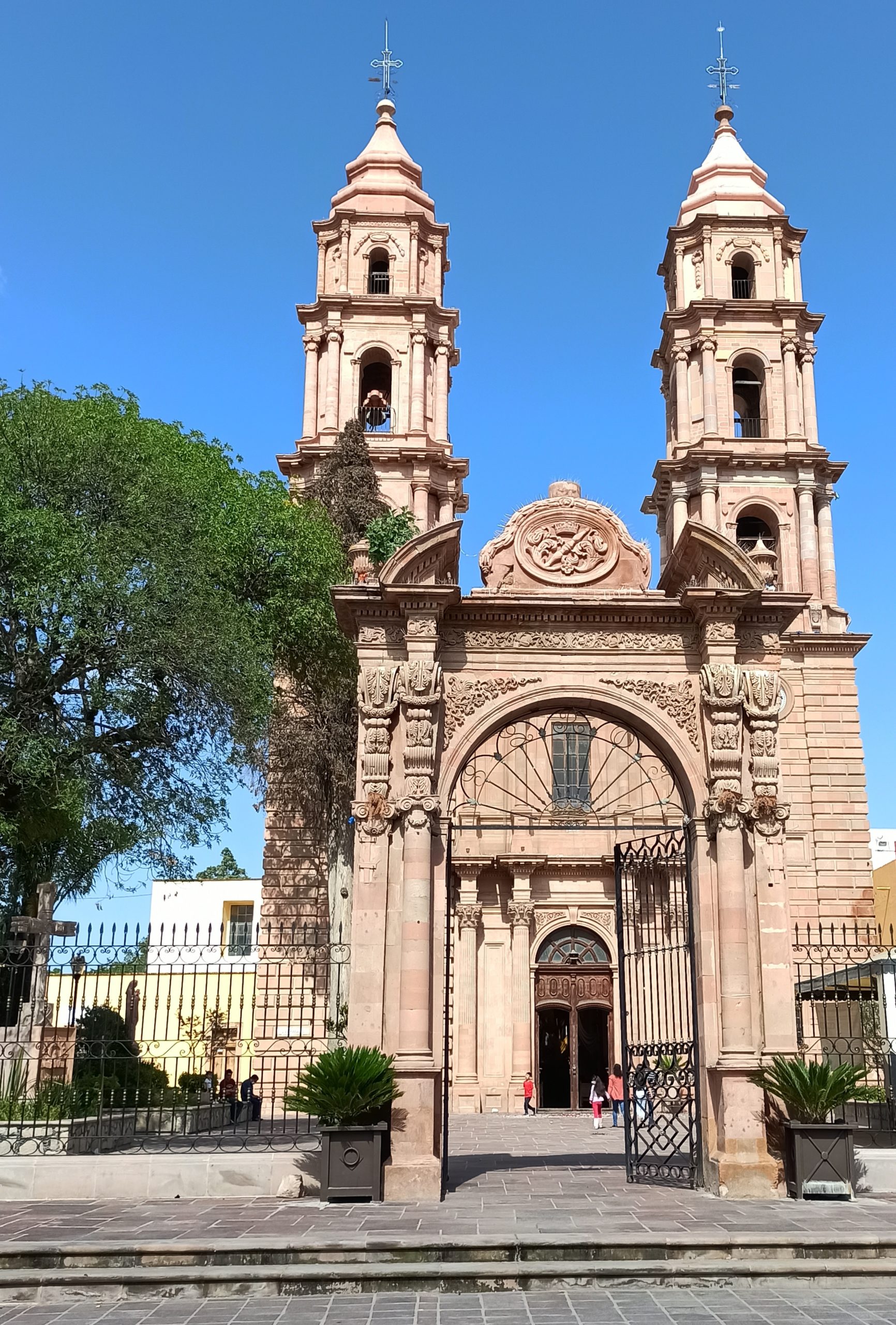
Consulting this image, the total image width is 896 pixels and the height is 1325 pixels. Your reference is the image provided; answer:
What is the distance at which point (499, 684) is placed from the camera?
13195 millimetres

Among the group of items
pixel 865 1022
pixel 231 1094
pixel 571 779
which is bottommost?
pixel 231 1094

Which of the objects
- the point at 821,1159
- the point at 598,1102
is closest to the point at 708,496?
the point at 598,1102

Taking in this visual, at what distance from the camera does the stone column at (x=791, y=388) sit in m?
32.6

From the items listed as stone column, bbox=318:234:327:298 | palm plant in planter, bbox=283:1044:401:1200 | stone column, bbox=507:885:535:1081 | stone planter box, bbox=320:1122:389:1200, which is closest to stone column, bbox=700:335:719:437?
stone column, bbox=318:234:327:298

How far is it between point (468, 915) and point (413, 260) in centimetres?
1871

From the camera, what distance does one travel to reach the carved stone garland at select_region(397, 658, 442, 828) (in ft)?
40.9

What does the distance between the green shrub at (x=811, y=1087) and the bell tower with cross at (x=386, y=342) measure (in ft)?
69.5

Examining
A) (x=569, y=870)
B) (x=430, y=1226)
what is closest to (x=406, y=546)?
(x=430, y=1226)

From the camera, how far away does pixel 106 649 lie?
1784cm

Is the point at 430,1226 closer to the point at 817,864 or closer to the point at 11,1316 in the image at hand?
the point at 11,1316

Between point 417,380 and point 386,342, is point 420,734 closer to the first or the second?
point 417,380

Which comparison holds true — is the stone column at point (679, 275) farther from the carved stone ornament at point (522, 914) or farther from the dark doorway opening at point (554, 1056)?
the dark doorway opening at point (554, 1056)

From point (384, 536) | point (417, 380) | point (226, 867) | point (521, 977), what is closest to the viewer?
point (384, 536)

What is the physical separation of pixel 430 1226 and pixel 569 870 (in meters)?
20.5
